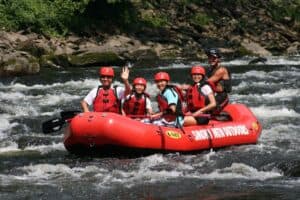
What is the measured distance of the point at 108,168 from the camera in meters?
8.62

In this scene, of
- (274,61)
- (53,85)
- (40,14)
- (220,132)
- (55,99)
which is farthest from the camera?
(40,14)

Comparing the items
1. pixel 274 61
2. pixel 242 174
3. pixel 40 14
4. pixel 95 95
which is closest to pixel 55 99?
pixel 95 95

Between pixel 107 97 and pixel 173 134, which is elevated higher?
pixel 107 97

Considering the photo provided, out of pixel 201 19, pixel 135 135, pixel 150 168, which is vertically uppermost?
pixel 201 19

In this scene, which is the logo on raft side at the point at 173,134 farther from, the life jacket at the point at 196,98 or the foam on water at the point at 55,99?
the foam on water at the point at 55,99

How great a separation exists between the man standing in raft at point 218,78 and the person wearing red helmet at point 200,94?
37 cm

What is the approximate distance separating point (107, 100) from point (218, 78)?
79.8 inches

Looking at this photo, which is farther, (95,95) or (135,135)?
(95,95)

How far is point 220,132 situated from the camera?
9969mm

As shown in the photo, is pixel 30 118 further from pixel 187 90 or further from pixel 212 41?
pixel 212 41

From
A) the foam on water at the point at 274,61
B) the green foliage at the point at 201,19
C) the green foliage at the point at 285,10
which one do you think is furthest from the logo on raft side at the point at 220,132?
the green foliage at the point at 285,10

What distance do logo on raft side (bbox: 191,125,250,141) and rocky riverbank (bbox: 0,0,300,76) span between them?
11.3 m

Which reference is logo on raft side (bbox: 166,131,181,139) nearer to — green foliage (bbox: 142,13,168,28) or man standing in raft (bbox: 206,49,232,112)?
man standing in raft (bbox: 206,49,232,112)

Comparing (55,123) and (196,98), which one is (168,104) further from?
(55,123)
